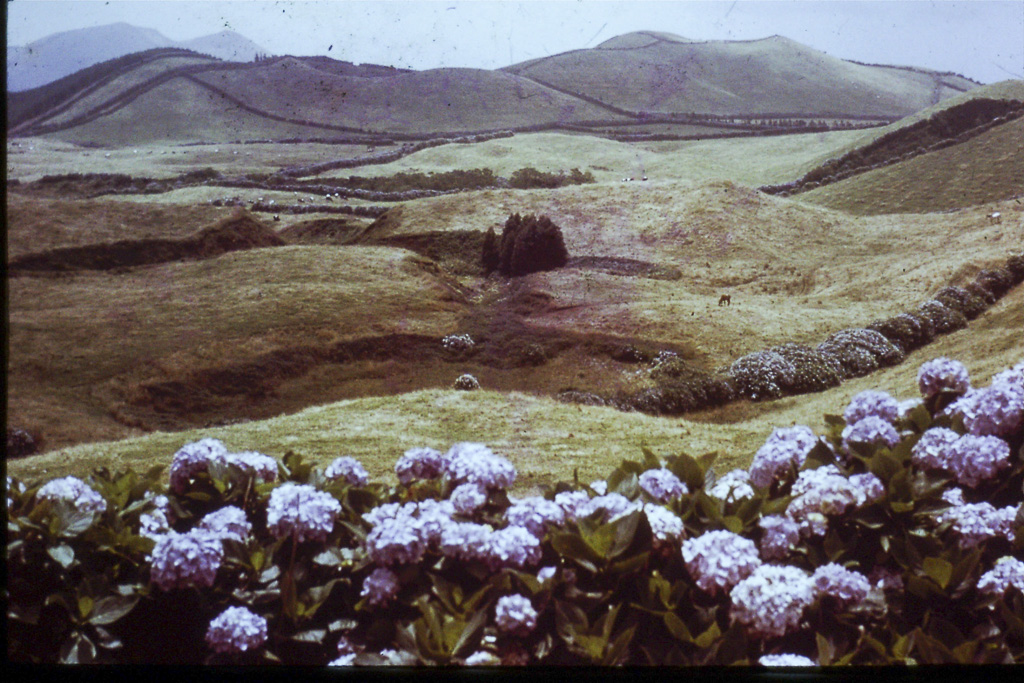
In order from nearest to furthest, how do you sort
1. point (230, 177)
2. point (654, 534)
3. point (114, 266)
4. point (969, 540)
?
point (654, 534), point (969, 540), point (114, 266), point (230, 177)

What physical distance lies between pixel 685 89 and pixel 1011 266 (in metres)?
2.32

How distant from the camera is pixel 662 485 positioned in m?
3.74

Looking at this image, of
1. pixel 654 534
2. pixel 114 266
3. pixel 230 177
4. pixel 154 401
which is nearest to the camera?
pixel 654 534

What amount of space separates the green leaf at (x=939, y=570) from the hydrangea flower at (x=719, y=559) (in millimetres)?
885

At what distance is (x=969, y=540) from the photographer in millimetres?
A: 3658

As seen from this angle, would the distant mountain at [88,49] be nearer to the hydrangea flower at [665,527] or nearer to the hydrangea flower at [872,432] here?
the hydrangea flower at [665,527]

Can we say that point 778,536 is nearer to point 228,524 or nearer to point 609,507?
point 609,507

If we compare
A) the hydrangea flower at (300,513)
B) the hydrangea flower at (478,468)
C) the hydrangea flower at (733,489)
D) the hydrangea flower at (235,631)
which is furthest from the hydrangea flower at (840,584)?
the hydrangea flower at (235,631)

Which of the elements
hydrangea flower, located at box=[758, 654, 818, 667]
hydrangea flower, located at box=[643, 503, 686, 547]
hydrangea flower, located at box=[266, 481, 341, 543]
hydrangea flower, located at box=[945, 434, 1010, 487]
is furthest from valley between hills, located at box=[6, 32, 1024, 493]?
hydrangea flower, located at box=[758, 654, 818, 667]

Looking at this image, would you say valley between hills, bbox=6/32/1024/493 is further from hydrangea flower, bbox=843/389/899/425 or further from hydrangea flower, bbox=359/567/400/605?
hydrangea flower, bbox=359/567/400/605

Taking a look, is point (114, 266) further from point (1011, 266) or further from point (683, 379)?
point (1011, 266)

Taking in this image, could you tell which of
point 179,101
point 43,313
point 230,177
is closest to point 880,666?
point 230,177

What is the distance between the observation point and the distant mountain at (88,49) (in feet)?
15.0

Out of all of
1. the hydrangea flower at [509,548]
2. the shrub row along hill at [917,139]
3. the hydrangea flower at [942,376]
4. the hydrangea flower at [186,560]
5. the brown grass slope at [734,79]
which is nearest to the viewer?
the hydrangea flower at [186,560]
